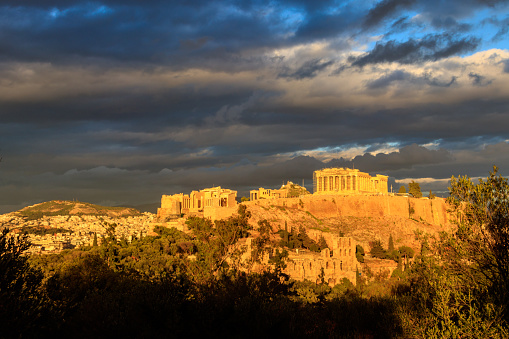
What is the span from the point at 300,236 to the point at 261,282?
3258cm

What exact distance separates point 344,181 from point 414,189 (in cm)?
1746

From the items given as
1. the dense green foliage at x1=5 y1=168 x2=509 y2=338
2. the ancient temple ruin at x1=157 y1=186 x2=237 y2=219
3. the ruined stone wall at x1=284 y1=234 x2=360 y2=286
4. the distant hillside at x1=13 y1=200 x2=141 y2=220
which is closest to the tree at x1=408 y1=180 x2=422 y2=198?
the ancient temple ruin at x1=157 y1=186 x2=237 y2=219

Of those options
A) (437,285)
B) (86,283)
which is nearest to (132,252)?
(86,283)

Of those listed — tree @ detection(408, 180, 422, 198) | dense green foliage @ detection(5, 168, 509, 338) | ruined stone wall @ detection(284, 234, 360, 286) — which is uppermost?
tree @ detection(408, 180, 422, 198)

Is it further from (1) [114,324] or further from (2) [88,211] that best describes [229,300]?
(2) [88,211]

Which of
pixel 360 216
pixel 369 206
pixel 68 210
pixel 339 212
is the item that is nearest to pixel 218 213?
pixel 339 212

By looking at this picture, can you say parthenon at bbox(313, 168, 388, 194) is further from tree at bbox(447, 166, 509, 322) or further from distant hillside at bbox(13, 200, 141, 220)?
tree at bbox(447, 166, 509, 322)

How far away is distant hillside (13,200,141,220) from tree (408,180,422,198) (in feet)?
332

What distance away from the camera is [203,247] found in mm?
42219

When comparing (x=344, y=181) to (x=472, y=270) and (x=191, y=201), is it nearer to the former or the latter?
(x=191, y=201)

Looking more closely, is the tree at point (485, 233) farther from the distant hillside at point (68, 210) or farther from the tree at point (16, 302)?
the distant hillside at point (68, 210)

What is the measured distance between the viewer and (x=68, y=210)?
156625 millimetres

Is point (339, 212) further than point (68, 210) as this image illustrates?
No

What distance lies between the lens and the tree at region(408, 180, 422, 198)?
97.4 m
